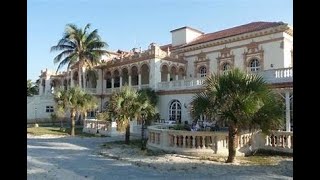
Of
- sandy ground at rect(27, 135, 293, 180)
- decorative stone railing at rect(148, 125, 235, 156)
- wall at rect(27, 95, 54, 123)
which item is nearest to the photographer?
sandy ground at rect(27, 135, 293, 180)

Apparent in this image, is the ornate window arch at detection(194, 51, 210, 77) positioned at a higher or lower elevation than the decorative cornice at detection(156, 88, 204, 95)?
higher

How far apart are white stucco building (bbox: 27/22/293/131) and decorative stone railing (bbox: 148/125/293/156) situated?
4103 millimetres

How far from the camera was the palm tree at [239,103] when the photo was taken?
434 inches

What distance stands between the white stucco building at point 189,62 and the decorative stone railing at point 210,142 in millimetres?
4103

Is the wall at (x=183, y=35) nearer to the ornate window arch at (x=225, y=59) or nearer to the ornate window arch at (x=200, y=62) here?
the ornate window arch at (x=200, y=62)

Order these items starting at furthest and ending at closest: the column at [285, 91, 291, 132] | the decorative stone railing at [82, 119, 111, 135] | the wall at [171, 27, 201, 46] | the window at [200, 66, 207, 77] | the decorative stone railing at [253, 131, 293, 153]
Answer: the wall at [171, 27, 201, 46] < the window at [200, 66, 207, 77] < the decorative stone railing at [82, 119, 111, 135] < the column at [285, 91, 291, 132] < the decorative stone railing at [253, 131, 293, 153]

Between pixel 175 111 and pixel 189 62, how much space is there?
24.1ft

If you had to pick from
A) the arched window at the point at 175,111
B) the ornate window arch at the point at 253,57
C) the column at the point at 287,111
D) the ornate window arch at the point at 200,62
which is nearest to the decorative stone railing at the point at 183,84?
the arched window at the point at 175,111

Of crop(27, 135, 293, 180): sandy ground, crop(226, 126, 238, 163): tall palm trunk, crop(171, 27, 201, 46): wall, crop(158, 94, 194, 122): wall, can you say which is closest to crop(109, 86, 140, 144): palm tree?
crop(27, 135, 293, 180): sandy ground

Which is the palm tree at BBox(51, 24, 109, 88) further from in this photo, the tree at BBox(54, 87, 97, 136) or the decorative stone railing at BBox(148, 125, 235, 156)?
the decorative stone railing at BBox(148, 125, 235, 156)

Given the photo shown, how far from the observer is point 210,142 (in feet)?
43.0

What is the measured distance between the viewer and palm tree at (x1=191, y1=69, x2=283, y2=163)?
11.0 meters
